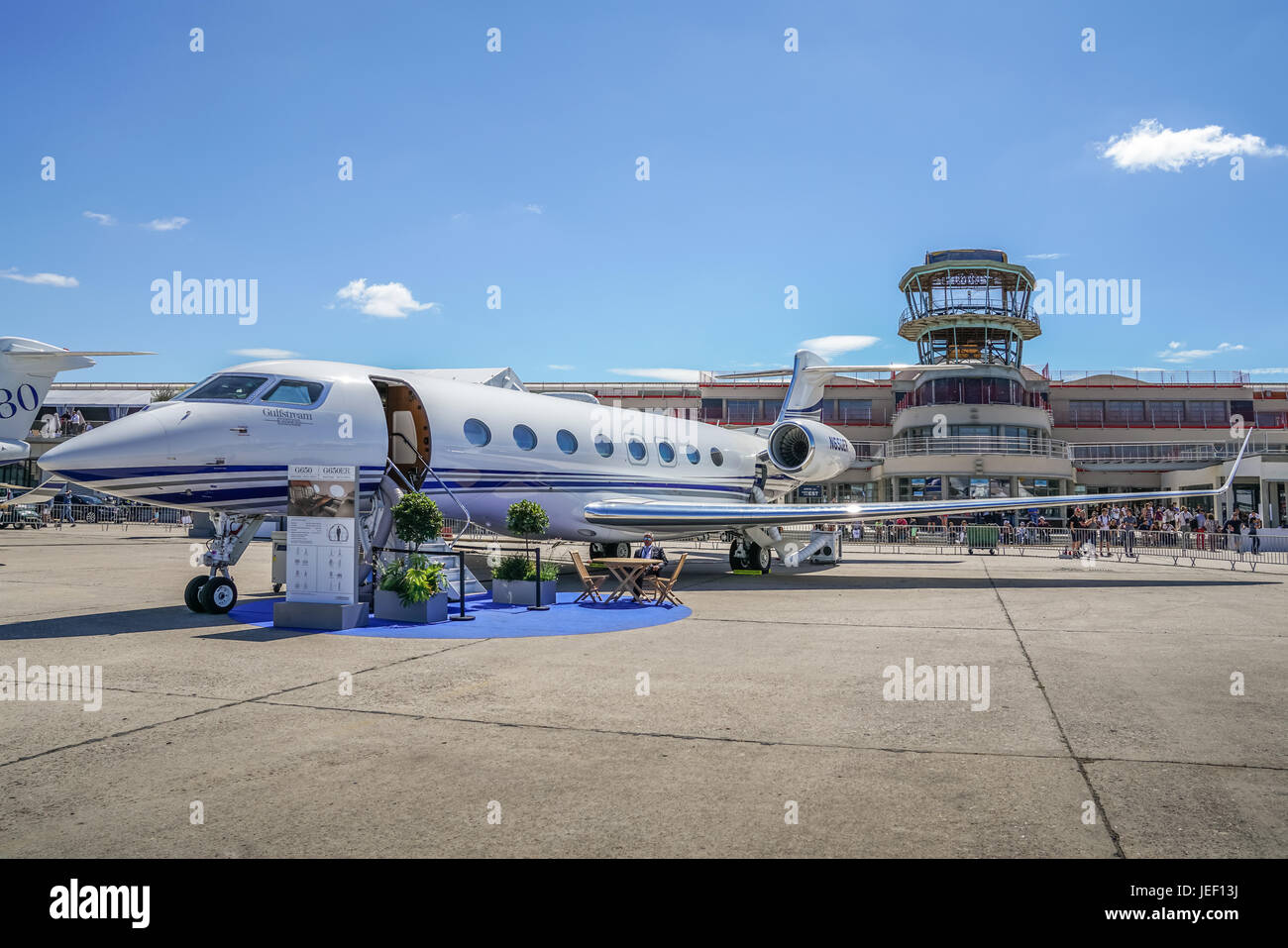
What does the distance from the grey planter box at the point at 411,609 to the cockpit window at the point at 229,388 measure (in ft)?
11.0

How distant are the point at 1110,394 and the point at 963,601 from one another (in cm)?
5088

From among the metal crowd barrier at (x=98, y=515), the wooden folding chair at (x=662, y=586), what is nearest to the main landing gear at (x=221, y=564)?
the wooden folding chair at (x=662, y=586)

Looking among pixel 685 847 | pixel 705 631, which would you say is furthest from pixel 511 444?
pixel 685 847

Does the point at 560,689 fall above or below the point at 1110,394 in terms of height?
below

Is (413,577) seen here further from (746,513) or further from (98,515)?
(98,515)

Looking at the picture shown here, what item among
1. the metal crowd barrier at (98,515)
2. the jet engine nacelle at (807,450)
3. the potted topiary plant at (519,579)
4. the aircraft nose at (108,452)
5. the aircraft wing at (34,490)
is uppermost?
the jet engine nacelle at (807,450)

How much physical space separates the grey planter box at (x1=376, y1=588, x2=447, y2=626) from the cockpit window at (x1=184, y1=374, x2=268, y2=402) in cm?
336

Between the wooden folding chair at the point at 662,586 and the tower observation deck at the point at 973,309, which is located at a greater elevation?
the tower observation deck at the point at 973,309

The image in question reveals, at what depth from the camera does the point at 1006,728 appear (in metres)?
6.05

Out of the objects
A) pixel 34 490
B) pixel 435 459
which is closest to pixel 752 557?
pixel 435 459

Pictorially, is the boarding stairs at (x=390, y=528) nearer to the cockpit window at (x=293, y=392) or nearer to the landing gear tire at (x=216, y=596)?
the cockpit window at (x=293, y=392)

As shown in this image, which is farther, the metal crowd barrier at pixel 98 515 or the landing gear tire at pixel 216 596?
the metal crowd barrier at pixel 98 515

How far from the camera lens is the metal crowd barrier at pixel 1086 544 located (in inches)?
1043
